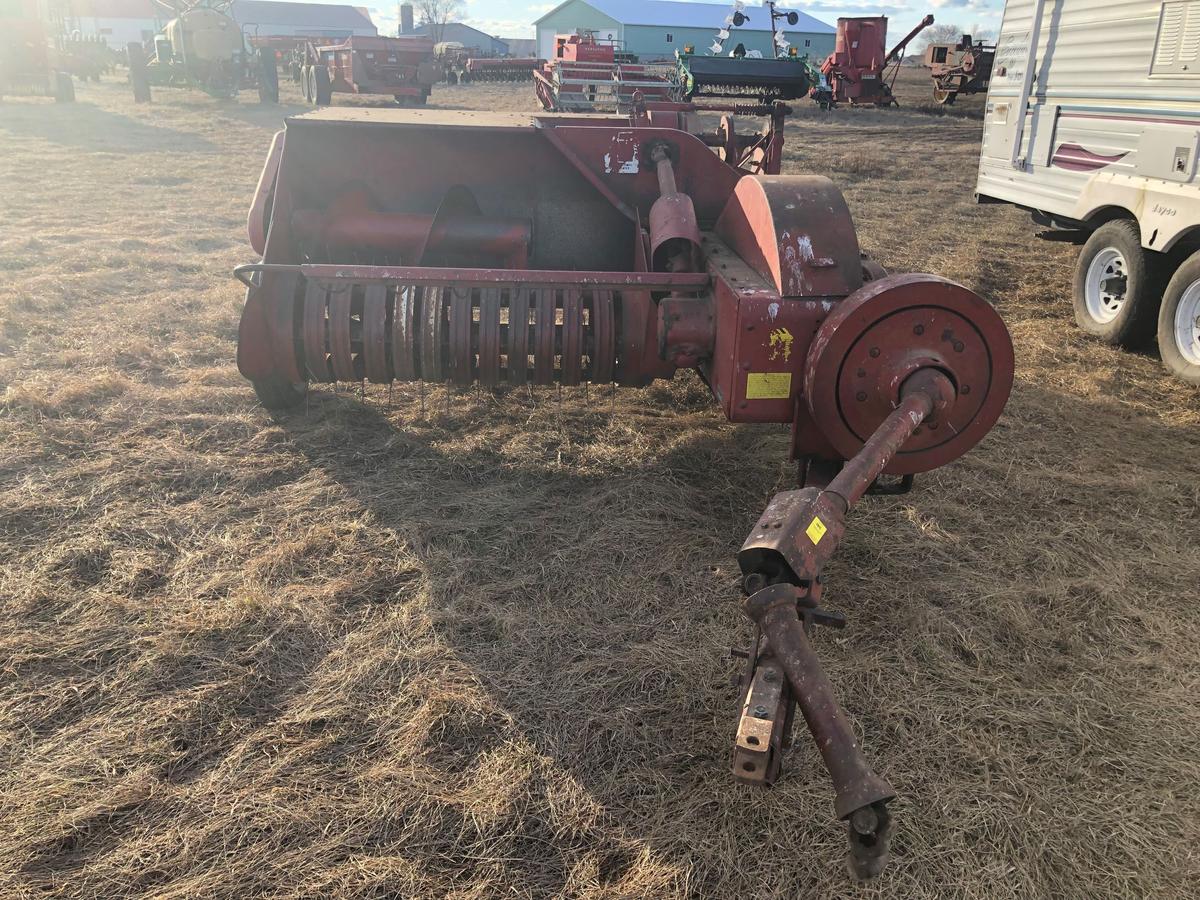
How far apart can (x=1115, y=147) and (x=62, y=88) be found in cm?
2364

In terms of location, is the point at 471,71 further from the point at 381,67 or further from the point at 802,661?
the point at 802,661

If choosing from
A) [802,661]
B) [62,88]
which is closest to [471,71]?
[62,88]

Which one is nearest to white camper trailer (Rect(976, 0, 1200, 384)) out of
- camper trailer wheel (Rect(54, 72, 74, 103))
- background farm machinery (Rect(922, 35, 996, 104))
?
background farm machinery (Rect(922, 35, 996, 104))

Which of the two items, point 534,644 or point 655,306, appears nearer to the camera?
point 534,644

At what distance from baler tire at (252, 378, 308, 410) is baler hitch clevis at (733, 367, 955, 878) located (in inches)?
113

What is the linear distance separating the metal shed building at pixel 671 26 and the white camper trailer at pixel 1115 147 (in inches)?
1718

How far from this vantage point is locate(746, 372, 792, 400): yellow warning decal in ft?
9.82

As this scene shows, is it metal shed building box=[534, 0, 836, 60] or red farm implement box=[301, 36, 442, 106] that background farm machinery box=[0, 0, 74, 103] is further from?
metal shed building box=[534, 0, 836, 60]

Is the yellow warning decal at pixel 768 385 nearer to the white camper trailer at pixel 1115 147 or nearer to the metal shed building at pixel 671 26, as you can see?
the white camper trailer at pixel 1115 147

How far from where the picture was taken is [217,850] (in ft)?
6.56

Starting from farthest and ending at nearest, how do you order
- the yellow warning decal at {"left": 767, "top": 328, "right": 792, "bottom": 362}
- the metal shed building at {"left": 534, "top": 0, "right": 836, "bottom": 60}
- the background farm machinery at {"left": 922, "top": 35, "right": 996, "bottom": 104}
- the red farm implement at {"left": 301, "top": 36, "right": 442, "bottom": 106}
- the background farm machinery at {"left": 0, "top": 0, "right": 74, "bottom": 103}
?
1. the metal shed building at {"left": 534, "top": 0, "right": 836, "bottom": 60}
2. the background farm machinery at {"left": 922, "top": 35, "right": 996, "bottom": 104}
3. the red farm implement at {"left": 301, "top": 36, "right": 442, "bottom": 106}
4. the background farm machinery at {"left": 0, "top": 0, "right": 74, "bottom": 103}
5. the yellow warning decal at {"left": 767, "top": 328, "right": 792, "bottom": 362}

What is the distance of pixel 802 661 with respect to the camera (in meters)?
1.70

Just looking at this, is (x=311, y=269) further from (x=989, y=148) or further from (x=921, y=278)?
(x=989, y=148)

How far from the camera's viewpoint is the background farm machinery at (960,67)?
2408cm
